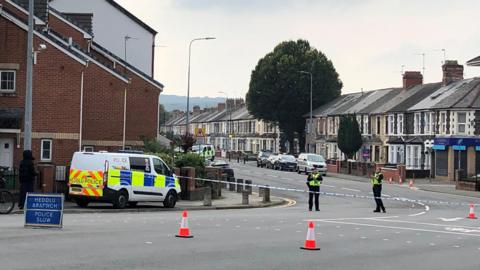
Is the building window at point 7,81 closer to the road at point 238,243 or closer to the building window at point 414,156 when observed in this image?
the road at point 238,243

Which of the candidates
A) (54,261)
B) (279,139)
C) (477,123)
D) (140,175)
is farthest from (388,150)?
(54,261)

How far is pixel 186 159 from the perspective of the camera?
33.4 metres

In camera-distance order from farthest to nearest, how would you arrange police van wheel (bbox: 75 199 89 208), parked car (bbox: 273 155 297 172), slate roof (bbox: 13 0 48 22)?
parked car (bbox: 273 155 297 172), slate roof (bbox: 13 0 48 22), police van wheel (bbox: 75 199 89 208)

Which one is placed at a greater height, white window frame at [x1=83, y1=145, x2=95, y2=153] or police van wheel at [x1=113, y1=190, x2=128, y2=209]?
white window frame at [x1=83, y1=145, x2=95, y2=153]

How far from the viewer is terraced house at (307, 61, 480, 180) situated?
58125mm

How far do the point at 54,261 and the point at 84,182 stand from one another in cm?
1318

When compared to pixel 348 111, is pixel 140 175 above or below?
below

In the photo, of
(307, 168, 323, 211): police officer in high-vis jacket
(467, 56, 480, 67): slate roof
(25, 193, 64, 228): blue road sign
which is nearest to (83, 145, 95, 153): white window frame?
(307, 168, 323, 211): police officer in high-vis jacket

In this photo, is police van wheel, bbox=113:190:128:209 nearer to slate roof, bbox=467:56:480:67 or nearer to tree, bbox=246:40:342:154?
slate roof, bbox=467:56:480:67

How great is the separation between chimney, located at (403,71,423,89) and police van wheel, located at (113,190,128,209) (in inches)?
2151

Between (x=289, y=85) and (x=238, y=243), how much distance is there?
74013 millimetres

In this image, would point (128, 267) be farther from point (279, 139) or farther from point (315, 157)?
point (279, 139)

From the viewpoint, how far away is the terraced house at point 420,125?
58125mm

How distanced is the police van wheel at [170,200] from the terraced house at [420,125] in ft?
94.0
